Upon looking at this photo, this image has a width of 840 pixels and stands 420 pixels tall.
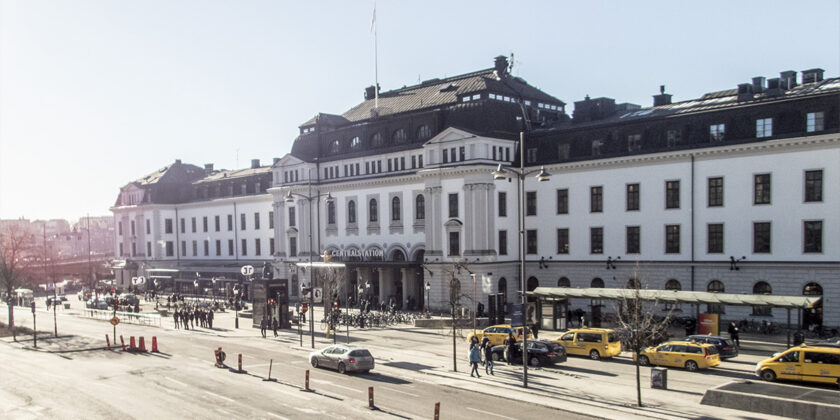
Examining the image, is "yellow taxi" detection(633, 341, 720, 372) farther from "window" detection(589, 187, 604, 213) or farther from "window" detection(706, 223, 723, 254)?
"window" detection(589, 187, 604, 213)

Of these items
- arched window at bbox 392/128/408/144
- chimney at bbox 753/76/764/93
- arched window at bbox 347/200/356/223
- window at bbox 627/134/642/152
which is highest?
chimney at bbox 753/76/764/93

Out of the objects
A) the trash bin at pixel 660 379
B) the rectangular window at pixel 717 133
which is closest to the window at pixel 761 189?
the rectangular window at pixel 717 133

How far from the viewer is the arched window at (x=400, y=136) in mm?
67000

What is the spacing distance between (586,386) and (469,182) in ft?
105

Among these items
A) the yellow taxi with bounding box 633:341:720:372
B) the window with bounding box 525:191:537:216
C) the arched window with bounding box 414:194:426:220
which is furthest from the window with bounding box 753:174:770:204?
the arched window with bounding box 414:194:426:220

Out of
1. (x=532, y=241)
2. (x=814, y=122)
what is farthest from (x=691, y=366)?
(x=532, y=241)

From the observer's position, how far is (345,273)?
6794cm

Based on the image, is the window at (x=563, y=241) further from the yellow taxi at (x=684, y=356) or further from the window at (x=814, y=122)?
the yellow taxi at (x=684, y=356)

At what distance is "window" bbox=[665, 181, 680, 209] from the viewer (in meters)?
53.1

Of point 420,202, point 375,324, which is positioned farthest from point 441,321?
point 420,202

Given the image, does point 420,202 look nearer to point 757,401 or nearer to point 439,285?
point 439,285

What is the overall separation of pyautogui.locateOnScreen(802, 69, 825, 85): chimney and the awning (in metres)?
18.6

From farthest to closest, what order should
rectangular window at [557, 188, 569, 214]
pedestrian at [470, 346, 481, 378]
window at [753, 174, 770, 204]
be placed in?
1. rectangular window at [557, 188, 569, 214]
2. window at [753, 174, 770, 204]
3. pedestrian at [470, 346, 481, 378]

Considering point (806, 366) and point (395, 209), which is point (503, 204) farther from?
point (806, 366)
